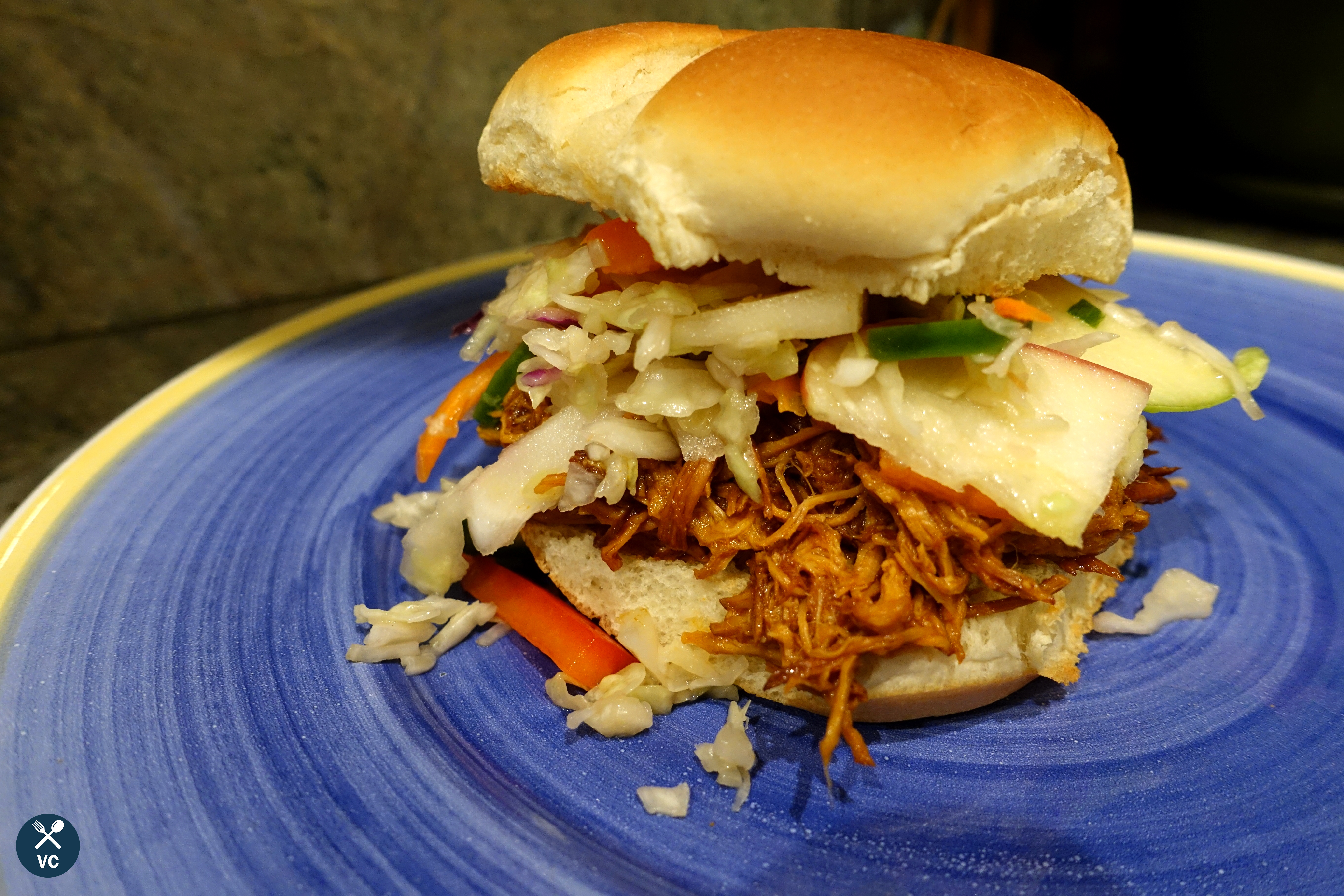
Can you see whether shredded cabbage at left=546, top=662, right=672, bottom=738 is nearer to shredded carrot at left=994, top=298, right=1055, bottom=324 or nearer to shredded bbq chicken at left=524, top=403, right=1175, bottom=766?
shredded bbq chicken at left=524, top=403, right=1175, bottom=766

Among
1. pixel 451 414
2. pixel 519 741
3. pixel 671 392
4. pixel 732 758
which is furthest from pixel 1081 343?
pixel 451 414

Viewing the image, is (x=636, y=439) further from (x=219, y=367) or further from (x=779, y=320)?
(x=219, y=367)

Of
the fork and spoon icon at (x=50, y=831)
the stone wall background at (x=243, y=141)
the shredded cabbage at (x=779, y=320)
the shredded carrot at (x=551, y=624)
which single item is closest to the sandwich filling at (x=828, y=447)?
the shredded cabbage at (x=779, y=320)

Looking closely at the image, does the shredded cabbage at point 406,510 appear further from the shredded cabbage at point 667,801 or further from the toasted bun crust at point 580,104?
the shredded cabbage at point 667,801

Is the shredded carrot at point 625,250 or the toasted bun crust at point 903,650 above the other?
the shredded carrot at point 625,250

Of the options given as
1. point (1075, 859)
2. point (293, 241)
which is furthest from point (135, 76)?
point (1075, 859)

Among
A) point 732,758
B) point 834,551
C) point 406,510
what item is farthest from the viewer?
point 406,510
